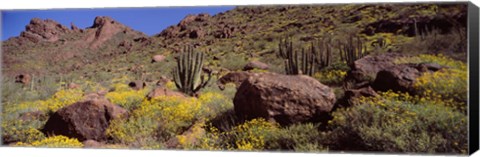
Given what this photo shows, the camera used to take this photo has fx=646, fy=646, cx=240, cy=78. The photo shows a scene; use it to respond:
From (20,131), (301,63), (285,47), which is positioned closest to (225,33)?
(285,47)

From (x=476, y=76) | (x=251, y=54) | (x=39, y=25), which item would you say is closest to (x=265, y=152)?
(x=251, y=54)

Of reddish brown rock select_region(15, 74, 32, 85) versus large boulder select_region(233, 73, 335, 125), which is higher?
reddish brown rock select_region(15, 74, 32, 85)

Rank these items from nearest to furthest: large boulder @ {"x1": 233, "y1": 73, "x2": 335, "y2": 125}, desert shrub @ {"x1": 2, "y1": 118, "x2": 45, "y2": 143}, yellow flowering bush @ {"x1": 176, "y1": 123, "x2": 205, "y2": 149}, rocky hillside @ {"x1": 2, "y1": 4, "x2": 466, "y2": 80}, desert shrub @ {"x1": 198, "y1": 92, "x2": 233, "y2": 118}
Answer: rocky hillside @ {"x1": 2, "y1": 4, "x2": 466, "y2": 80}
large boulder @ {"x1": 233, "y1": 73, "x2": 335, "y2": 125}
yellow flowering bush @ {"x1": 176, "y1": 123, "x2": 205, "y2": 149}
desert shrub @ {"x1": 198, "y1": 92, "x2": 233, "y2": 118}
desert shrub @ {"x1": 2, "y1": 118, "x2": 45, "y2": 143}

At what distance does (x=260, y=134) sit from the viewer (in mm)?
8750

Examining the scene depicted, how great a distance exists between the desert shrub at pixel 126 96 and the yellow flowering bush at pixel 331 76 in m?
2.82

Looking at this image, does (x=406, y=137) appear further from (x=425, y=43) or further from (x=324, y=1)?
(x=324, y=1)

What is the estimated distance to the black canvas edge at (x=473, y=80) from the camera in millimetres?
7680

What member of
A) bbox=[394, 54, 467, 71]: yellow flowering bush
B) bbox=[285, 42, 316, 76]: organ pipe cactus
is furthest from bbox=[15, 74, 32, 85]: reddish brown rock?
bbox=[394, 54, 467, 71]: yellow flowering bush

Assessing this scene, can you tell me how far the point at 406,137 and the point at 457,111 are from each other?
689mm

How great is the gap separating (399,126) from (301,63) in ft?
5.61

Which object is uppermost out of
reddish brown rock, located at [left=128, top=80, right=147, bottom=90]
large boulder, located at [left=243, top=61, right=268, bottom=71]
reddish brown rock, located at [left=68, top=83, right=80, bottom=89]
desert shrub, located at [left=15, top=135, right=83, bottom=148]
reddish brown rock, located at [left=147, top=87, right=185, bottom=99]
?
large boulder, located at [left=243, top=61, right=268, bottom=71]

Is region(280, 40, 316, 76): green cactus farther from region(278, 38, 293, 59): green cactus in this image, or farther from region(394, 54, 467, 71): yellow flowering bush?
region(394, 54, 467, 71): yellow flowering bush

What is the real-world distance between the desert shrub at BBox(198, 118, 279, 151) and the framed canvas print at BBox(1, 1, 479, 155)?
0.02m

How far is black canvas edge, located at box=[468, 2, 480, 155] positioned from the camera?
25.2 ft
